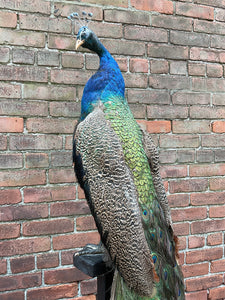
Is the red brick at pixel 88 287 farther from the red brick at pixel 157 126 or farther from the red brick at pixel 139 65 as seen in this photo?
the red brick at pixel 139 65

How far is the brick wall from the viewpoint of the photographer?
1.57 m

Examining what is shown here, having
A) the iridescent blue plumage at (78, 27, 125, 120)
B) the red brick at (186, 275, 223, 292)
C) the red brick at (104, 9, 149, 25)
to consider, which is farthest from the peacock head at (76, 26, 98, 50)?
the red brick at (186, 275, 223, 292)

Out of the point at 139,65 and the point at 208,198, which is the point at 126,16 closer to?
the point at 139,65

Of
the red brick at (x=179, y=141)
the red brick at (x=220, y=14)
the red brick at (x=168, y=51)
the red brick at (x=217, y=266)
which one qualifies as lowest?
the red brick at (x=217, y=266)

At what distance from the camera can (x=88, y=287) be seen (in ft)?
5.58

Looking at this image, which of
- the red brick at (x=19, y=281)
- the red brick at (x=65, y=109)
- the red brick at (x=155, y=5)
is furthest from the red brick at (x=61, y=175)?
the red brick at (x=155, y=5)

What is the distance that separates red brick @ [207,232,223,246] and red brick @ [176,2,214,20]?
1268 mm

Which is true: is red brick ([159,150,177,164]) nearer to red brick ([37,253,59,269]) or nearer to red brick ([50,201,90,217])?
red brick ([50,201,90,217])

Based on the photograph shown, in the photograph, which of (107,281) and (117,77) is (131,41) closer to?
(117,77)

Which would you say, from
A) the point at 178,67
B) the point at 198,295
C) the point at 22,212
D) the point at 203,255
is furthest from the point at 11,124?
the point at 198,295

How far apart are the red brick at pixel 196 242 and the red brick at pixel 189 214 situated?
11cm

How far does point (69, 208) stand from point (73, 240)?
165mm

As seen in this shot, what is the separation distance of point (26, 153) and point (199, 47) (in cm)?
113

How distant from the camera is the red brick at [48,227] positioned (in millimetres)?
1601
